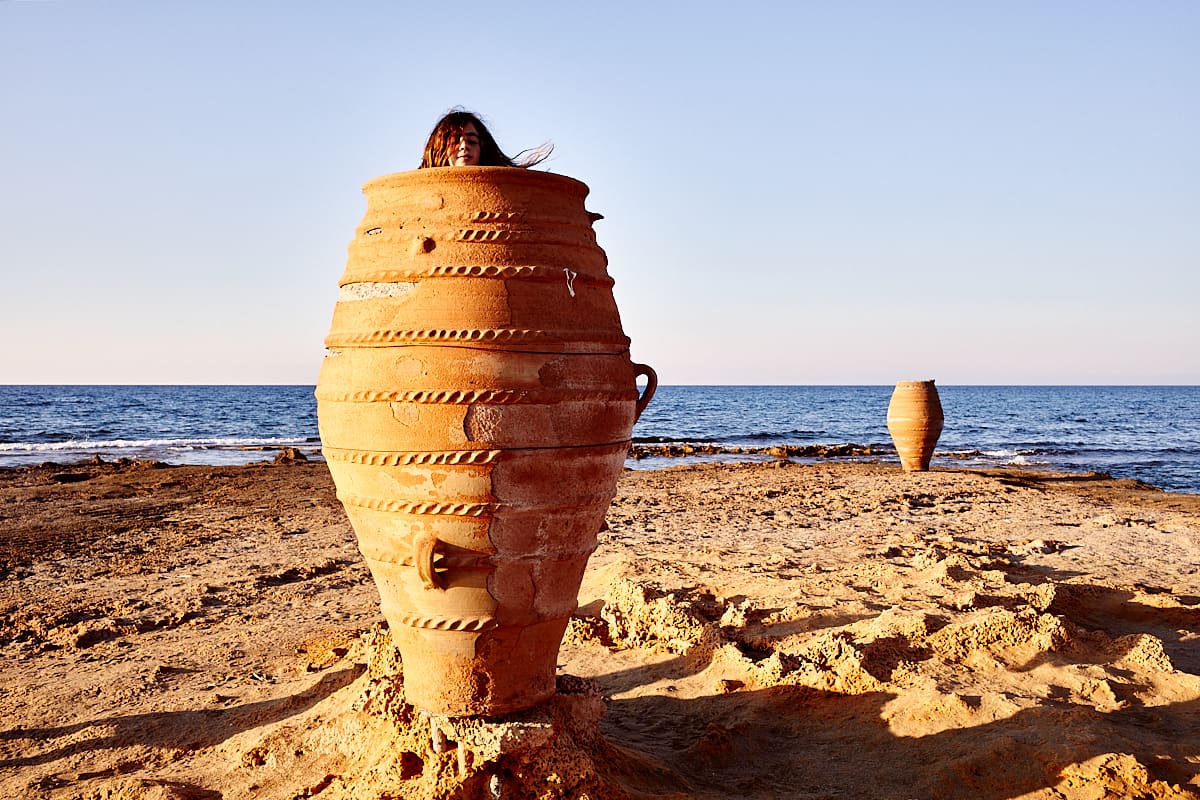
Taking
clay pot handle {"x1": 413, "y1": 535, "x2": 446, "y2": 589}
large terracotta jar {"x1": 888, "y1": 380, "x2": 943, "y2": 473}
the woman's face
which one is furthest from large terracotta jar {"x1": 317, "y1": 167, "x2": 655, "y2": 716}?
large terracotta jar {"x1": 888, "y1": 380, "x2": 943, "y2": 473}

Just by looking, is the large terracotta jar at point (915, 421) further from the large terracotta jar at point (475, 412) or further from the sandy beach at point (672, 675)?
the large terracotta jar at point (475, 412)

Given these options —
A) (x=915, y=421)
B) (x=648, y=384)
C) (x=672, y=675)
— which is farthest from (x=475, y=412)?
(x=915, y=421)

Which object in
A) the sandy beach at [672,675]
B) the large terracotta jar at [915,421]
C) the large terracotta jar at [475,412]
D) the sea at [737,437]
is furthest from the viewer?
the sea at [737,437]

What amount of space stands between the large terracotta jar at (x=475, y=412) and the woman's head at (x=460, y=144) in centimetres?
40

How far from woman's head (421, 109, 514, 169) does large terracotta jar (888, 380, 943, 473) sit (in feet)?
45.3

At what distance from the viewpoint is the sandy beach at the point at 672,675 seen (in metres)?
3.70

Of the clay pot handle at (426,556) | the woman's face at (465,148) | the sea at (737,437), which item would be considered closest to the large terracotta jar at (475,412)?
the clay pot handle at (426,556)

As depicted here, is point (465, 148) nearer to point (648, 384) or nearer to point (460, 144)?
point (460, 144)

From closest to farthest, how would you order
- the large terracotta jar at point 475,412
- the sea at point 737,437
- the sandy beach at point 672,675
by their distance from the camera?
1. the large terracotta jar at point 475,412
2. the sandy beach at point 672,675
3. the sea at point 737,437

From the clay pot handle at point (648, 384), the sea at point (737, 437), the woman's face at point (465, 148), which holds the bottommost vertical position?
the sea at point (737, 437)

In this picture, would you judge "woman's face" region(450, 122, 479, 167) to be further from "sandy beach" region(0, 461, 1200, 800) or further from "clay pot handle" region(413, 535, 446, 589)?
"sandy beach" region(0, 461, 1200, 800)

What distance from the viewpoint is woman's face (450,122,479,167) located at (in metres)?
3.74

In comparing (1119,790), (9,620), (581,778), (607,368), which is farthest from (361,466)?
(9,620)

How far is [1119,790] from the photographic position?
3.52m
